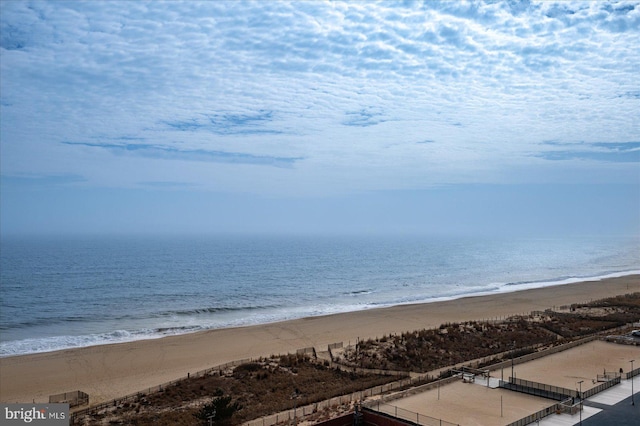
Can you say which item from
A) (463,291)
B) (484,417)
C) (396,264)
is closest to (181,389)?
(484,417)

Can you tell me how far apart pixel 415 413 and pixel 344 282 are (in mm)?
74146

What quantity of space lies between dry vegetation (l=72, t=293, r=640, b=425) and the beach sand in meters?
4.62

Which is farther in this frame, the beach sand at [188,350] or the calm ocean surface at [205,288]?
the calm ocean surface at [205,288]

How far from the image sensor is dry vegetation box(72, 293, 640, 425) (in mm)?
27797

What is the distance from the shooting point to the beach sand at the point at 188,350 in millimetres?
35125

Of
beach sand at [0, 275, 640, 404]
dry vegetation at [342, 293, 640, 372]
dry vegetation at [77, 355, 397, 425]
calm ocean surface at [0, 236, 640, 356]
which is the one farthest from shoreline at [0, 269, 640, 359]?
dry vegetation at [342, 293, 640, 372]

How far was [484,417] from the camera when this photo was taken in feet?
73.4

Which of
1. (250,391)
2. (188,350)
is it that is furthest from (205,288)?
(250,391)

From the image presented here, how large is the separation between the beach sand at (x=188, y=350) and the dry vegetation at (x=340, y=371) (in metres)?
4.62

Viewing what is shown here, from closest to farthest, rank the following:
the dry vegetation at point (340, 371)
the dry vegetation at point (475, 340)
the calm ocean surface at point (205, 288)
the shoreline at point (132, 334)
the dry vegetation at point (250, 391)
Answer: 1. the dry vegetation at point (250, 391)
2. the dry vegetation at point (340, 371)
3. the dry vegetation at point (475, 340)
4. the shoreline at point (132, 334)
5. the calm ocean surface at point (205, 288)

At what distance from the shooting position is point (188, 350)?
4450cm

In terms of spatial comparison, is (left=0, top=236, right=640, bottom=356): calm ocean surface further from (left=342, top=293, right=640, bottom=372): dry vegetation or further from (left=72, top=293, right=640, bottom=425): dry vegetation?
(left=342, top=293, right=640, bottom=372): dry vegetation

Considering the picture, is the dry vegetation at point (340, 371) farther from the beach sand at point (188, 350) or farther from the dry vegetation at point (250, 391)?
the beach sand at point (188, 350)

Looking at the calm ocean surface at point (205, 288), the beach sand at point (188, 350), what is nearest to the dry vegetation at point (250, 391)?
the beach sand at point (188, 350)
